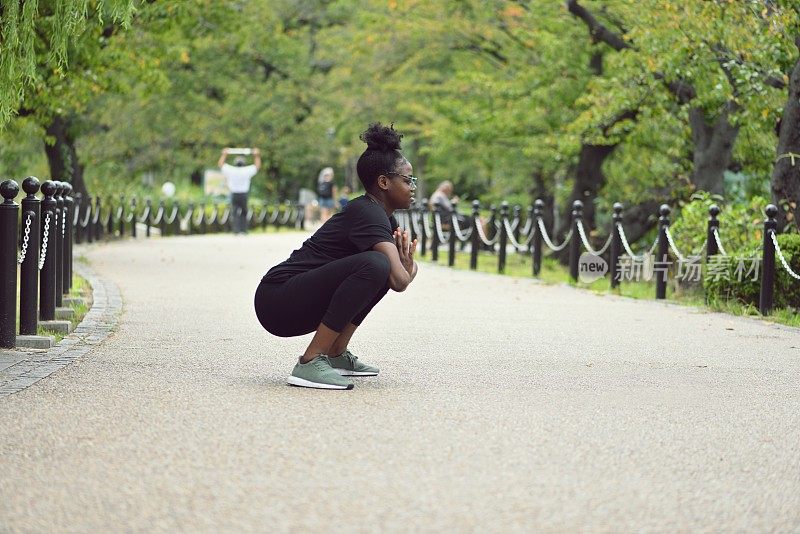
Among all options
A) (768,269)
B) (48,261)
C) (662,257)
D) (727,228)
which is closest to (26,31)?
(48,261)

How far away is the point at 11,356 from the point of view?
8.82 m

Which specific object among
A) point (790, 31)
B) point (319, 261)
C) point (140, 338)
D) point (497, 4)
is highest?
point (497, 4)

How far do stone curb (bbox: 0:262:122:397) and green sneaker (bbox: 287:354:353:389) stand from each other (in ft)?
4.70

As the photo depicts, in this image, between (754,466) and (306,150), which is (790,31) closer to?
(754,466)

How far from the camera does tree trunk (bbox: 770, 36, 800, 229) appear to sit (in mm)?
15805

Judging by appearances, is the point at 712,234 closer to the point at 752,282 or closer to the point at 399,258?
the point at 752,282

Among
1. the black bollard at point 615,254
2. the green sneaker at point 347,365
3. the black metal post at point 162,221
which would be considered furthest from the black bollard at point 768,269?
the black metal post at point 162,221

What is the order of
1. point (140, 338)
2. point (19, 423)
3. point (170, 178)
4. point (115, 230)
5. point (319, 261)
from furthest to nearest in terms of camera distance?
point (170, 178)
point (115, 230)
point (140, 338)
point (319, 261)
point (19, 423)

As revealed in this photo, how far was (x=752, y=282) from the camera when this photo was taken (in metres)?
14.2

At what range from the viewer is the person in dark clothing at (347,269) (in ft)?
24.9

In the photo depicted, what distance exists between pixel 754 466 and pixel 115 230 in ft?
89.8

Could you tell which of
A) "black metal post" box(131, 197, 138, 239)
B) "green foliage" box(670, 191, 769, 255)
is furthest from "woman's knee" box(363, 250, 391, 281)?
"black metal post" box(131, 197, 138, 239)

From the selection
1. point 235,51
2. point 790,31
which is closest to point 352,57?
point 235,51

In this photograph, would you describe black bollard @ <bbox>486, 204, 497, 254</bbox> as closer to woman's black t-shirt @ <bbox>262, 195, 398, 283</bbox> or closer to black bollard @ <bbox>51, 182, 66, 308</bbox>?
black bollard @ <bbox>51, 182, 66, 308</bbox>
